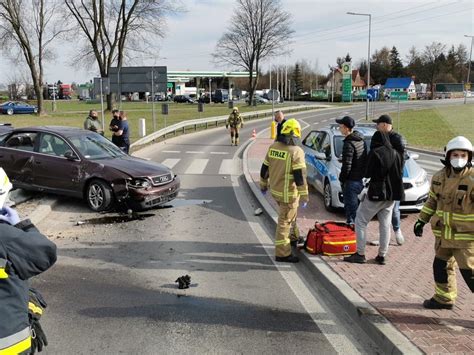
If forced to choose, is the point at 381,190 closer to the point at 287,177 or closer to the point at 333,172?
the point at 287,177

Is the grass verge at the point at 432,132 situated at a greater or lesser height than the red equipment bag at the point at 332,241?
greater

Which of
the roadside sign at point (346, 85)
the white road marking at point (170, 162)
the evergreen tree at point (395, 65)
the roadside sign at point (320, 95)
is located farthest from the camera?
the evergreen tree at point (395, 65)

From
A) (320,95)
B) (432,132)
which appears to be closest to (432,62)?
(320,95)

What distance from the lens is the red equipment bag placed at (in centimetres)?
636

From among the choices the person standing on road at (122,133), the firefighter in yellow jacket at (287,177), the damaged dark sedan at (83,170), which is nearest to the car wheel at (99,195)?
the damaged dark sedan at (83,170)

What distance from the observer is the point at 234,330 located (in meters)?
4.42

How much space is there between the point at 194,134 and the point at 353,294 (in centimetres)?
2543

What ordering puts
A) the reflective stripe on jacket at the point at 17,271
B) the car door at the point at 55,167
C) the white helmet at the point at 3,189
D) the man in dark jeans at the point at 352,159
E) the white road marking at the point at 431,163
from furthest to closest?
the white road marking at the point at 431,163 < the car door at the point at 55,167 < the man in dark jeans at the point at 352,159 < the white helmet at the point at 3,189 < the reflective stripe on jacket at the point at 17,271

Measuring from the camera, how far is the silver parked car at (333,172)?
8883 millimetres

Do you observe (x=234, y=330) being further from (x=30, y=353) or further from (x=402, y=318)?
(x=30, y=353)

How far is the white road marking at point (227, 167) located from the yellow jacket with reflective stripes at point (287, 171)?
8.63 metres

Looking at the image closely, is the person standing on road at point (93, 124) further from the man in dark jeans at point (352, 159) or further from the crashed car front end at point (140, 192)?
the man in dark jeans at point (352, 159)

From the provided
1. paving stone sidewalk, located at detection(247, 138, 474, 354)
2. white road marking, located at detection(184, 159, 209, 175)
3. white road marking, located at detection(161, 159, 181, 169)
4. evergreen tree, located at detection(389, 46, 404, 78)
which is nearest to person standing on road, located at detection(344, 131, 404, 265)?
paving stone sidewalk, located at detection(247, 138, 474, 354)

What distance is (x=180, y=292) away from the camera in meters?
5.38
